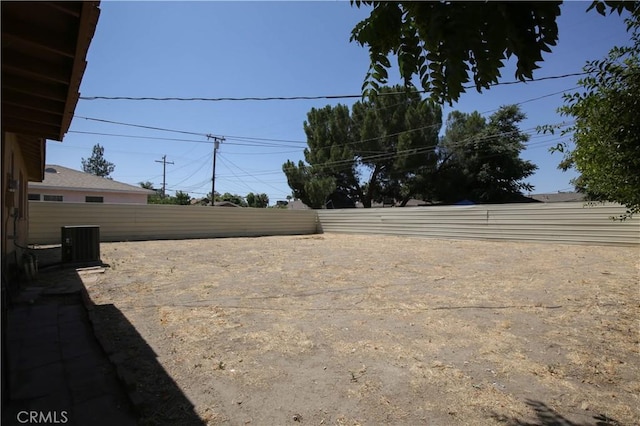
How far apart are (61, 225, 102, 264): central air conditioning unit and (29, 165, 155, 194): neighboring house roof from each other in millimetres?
14282

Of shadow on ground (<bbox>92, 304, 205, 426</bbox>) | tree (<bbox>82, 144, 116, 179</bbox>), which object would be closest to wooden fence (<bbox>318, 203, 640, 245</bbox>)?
shadow on ground (<bbox>92, 304, 205, 426</bbox>)

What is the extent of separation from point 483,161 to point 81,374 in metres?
28.0

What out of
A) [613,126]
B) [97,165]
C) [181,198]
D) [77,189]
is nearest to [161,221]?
[77,189]

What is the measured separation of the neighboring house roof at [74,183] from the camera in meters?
19.5

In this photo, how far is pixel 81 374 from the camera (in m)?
2.74

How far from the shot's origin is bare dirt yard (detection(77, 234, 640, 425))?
2.40 m

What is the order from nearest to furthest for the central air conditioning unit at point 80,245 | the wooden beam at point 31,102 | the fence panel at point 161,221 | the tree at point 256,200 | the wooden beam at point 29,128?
the wooden beam at point 31,102
the wooden beam at point 29,128
the central air conditioning unit at point 80,245
the fence panel at point 161,221
the tree at point 256,200

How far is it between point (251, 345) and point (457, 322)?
7.82ft

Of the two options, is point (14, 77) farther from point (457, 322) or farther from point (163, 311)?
point (457, 322)

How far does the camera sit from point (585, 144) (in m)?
4.13

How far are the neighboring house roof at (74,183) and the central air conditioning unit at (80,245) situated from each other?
46.9ft

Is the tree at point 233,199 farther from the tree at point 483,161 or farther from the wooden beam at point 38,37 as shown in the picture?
the wooden beam at point 38,37

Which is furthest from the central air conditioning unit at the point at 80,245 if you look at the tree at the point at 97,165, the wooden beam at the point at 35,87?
the tree at the point at 97,165

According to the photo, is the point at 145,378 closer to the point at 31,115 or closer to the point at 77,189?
the point at 31,115
